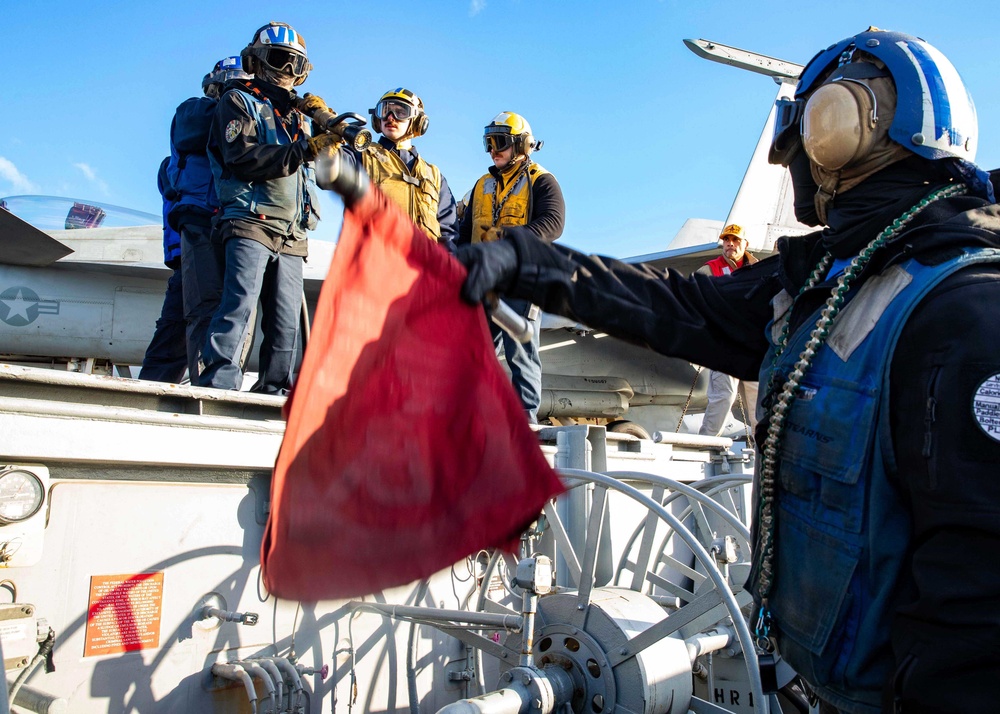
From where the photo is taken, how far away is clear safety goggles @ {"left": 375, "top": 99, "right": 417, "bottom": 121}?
4.45 m

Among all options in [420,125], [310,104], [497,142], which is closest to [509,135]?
[497,142]

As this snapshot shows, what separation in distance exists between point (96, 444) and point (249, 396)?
668 millimetres

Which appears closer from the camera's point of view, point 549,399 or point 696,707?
point 696,707

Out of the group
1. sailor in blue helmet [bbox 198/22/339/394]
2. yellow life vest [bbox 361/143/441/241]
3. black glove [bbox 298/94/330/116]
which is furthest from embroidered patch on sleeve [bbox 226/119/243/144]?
yellow life vest [bbox 361/143/441/241]

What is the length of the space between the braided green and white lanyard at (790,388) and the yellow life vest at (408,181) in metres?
3.26

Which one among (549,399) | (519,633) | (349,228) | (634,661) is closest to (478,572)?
(519,633)

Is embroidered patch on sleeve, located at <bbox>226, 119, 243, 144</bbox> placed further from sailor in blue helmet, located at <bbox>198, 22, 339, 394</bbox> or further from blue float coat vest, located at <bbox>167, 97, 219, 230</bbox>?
blue float coat vest, located at <bbox>167, 97, 219, 230</bbox>

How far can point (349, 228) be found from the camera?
157cm

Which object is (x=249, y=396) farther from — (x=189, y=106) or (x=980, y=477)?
(x=980, y=477)

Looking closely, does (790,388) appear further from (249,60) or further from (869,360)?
(249,60)

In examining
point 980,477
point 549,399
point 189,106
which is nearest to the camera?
point 980,477

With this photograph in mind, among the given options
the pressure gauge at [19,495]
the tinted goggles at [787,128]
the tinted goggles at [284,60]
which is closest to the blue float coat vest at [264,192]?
the tinted goggles at [284,60]

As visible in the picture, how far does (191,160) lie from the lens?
172 inches

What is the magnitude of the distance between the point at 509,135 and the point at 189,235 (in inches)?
84.5
